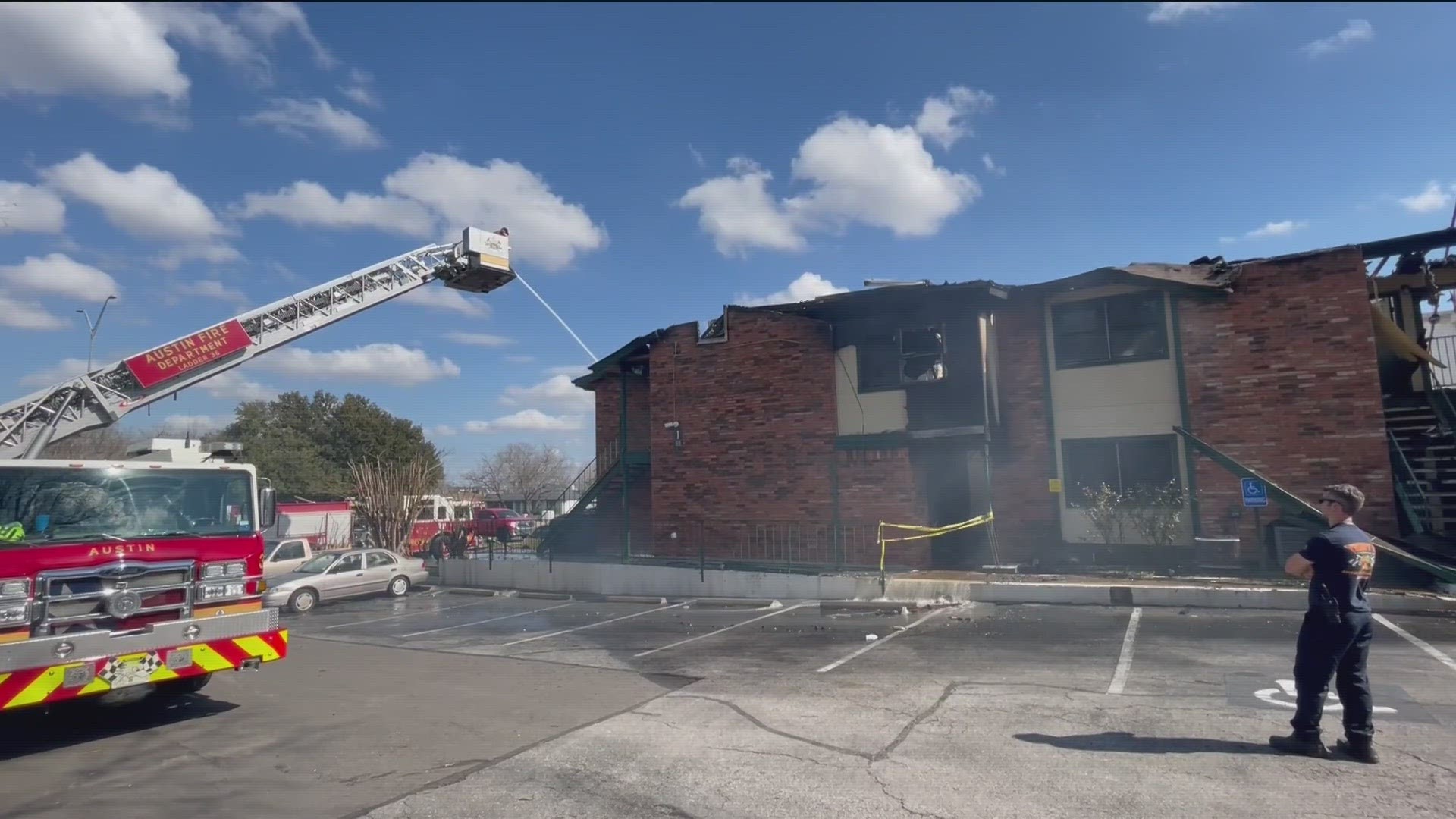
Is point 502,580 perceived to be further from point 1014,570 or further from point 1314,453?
point 1314,453

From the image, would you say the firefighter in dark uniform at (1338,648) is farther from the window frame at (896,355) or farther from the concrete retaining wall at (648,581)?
the window frame at (896,355)

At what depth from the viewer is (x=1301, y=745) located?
17.4 ft

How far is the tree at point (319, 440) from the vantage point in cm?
4288

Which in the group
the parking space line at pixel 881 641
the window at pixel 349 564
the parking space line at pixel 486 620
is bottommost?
the parking space line at pixel 486 620

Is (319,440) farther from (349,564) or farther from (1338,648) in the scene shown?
(1338,648)

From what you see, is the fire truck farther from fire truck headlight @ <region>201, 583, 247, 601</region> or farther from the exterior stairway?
the exterior stairway

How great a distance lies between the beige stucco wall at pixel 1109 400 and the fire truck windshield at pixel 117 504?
1335 cm

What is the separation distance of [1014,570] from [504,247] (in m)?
10.9

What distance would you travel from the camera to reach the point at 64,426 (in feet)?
34.9

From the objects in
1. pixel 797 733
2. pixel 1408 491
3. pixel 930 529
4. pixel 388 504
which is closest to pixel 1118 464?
pixel 930 529

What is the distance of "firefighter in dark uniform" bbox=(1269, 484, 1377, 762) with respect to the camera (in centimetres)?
518

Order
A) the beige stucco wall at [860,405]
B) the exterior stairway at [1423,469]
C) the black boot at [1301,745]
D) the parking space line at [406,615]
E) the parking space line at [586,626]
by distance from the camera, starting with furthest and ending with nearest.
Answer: the beige stucco wall at [860,405], the parking space line at [406,615], the exterior stairway at [1423,469], the parking space line at [586,626], the black boot at [1301,745]

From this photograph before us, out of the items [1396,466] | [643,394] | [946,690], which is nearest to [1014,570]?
[1396,466]

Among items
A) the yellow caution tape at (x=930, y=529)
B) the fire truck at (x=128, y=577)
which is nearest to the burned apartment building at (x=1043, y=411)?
the yellow caution tape at (x=930, y=529)
